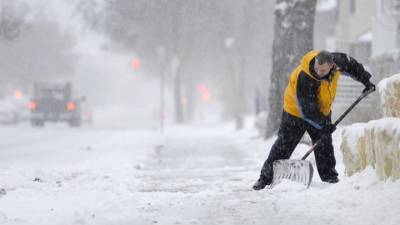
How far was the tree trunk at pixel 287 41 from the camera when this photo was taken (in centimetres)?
1448

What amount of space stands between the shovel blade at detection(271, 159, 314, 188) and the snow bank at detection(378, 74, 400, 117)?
3.03 feet

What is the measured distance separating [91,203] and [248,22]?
2158cm

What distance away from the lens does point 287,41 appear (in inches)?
580

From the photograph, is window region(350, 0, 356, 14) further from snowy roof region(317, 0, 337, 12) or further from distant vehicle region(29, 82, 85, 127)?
distant vehicle region(29, 82, 85, 127)

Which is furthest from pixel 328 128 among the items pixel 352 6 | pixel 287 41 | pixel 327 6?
pixel 327 6

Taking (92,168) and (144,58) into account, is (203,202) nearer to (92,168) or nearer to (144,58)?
(92,168)

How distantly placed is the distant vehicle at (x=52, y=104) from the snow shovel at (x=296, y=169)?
77.5ft

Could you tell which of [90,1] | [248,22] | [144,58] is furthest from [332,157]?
[144,58]

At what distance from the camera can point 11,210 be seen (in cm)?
638

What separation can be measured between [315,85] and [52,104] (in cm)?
2427

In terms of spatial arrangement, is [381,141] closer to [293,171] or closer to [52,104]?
[293,171]

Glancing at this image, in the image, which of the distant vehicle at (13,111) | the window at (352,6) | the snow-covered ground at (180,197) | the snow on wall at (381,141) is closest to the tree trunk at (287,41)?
the snow-covered ground at (180,197)

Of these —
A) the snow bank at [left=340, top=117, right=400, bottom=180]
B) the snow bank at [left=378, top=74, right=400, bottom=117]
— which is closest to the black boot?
the snow bank at [left=340, top=117, right=400, bottom=180]

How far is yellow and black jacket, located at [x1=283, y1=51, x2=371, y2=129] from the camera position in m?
7.10
